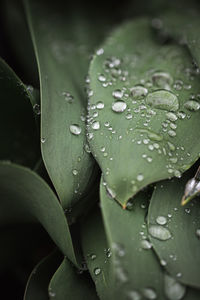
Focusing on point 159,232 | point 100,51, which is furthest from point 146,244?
point 100,51

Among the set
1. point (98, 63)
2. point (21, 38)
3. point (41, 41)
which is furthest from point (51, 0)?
point (98, 63)

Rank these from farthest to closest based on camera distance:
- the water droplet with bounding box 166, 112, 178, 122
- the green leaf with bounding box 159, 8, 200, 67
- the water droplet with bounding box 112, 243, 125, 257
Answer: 1. the green leaf with bounding box 159, 8, 200, 67
2. the water droplet with bounding box 166, 112, 178, 122
3. the water droplet with bounding box 112, 243, 125, 257

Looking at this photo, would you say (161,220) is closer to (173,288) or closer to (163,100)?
(173,288)

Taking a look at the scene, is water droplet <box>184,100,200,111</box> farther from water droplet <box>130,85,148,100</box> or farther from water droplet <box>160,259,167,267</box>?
water droplet <box>160,259,167,267</box>

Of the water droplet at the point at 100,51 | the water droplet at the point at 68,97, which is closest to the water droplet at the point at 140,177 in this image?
the water droplet at the point at 68,97

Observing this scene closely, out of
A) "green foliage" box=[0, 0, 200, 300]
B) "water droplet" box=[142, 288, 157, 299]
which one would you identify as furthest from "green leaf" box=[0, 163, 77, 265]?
"water droplet" box=[142, 288, 157, 299]

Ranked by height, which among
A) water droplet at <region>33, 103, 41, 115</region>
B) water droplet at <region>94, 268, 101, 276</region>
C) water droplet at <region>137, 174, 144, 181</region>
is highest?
water droplet at <region>33, 103, 41, 115</region>
